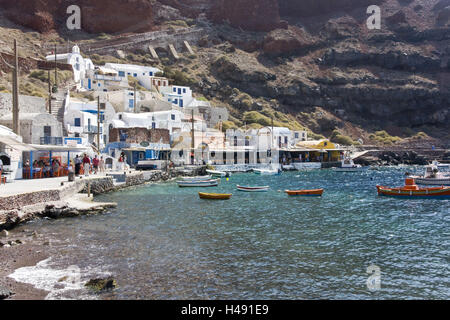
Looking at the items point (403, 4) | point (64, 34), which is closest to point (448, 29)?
point (403, 4)

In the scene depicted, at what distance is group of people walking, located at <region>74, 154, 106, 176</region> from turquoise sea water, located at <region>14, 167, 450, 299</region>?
9.46m

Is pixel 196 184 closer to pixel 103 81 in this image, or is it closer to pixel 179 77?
pixel 103 81

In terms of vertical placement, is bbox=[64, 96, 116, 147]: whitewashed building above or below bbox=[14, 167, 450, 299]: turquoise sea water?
above

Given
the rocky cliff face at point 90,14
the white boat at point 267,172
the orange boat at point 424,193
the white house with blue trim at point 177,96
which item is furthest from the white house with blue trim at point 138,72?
the orange boat at point 424,193

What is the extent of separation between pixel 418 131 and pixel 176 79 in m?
72.5

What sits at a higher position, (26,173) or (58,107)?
(58,107)

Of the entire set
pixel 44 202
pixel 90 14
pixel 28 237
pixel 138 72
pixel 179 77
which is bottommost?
pixel 28 237

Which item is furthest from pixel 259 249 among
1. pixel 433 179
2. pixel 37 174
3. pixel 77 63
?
pixel 77 63

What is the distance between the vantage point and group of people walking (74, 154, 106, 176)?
1375 inches

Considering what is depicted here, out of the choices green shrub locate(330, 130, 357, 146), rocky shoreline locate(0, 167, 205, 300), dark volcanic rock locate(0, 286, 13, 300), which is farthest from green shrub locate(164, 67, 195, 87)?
dark volcanic rock locate(0, 286, 13, 300)

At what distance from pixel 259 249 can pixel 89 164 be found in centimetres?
2424

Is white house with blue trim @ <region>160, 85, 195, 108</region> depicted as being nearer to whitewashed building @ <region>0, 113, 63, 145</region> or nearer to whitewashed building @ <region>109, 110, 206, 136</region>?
whitewashed building @ <region>109, 110, 206, 136</region>

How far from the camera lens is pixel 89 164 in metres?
36.0

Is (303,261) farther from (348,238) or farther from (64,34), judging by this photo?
(64,34)
